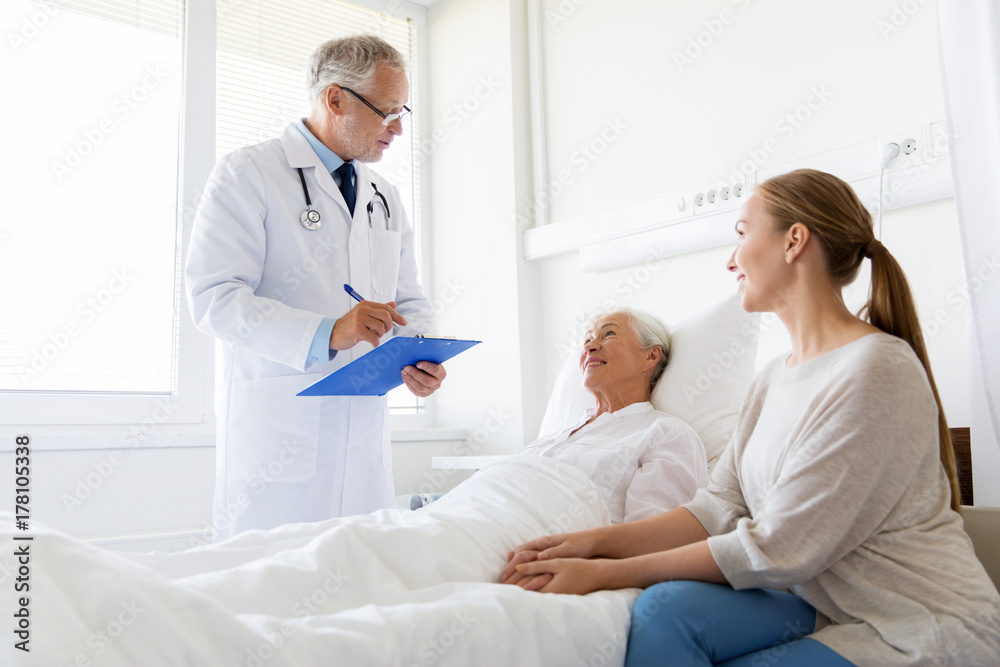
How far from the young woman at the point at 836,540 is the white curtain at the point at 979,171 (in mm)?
490

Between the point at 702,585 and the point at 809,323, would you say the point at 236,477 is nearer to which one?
the point at 702,585

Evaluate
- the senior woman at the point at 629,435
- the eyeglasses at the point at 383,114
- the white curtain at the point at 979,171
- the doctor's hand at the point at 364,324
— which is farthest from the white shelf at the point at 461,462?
the white curtain at the point at 979,171

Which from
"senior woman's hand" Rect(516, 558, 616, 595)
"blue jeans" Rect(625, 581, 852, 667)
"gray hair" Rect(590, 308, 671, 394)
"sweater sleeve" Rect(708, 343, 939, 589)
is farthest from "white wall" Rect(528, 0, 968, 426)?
"senior woman's hand" Rect(516, 558, 616, 595)

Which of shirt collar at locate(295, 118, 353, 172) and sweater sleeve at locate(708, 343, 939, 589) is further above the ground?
shirt collar at locate(295, 118, 353, 172)

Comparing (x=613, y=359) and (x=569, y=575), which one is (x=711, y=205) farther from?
(x=569, y=575)

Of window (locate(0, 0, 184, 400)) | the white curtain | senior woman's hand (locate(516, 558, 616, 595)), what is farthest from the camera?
window (locate(0, 0, 184, 400))

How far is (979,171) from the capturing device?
162 centimetres

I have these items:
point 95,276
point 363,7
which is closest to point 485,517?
point 95,276

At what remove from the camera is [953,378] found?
194 cm

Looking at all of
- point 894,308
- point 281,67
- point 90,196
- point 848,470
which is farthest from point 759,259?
point 281,67

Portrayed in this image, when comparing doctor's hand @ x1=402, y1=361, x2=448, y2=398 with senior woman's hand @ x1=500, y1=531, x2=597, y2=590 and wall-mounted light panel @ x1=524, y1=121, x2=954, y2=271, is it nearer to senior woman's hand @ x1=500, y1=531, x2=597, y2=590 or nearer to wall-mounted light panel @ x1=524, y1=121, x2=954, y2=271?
senior woman's hand @ x1=500, y1=531, x2=597, y2=590

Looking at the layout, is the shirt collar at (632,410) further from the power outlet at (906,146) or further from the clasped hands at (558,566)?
the power outlet at (906,146)

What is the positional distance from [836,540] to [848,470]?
3.8 inches

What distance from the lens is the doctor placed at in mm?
1753
